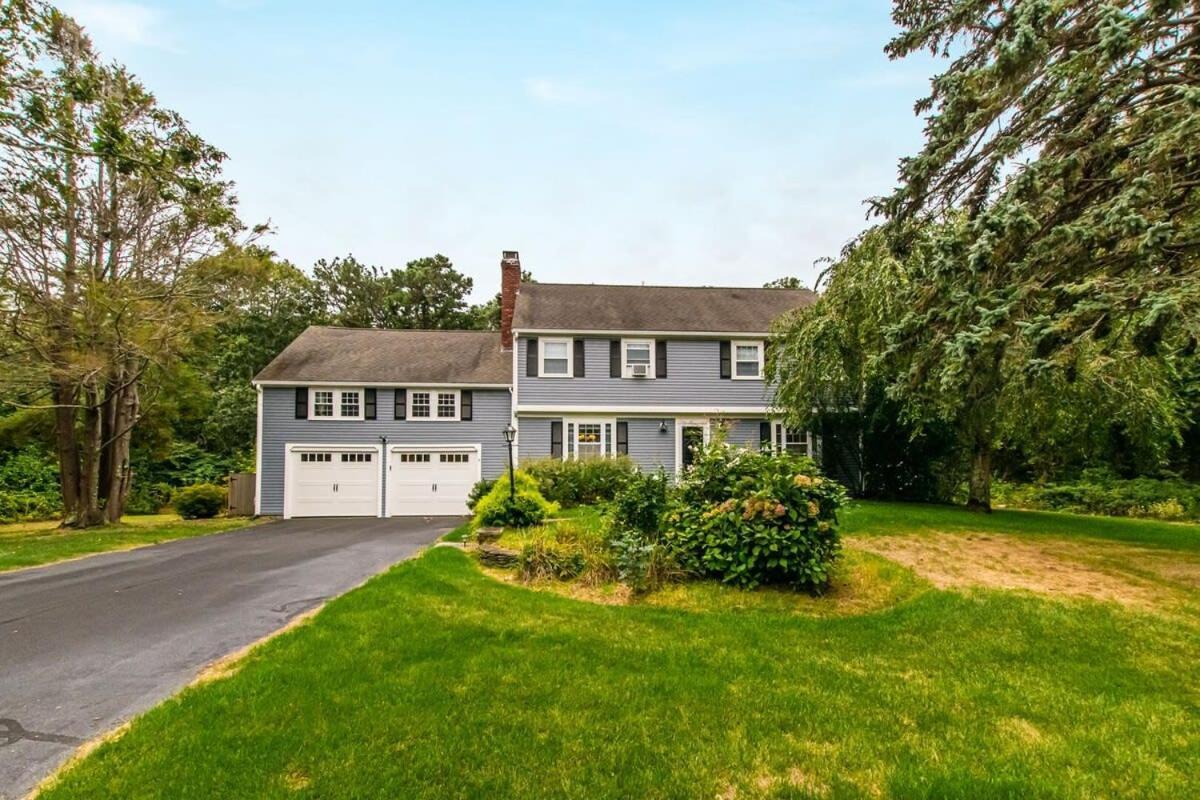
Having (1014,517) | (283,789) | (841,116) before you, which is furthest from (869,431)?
(283,789)

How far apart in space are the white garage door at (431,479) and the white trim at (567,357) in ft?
11.1

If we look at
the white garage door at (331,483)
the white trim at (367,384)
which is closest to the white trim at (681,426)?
the white trim at (367,384)

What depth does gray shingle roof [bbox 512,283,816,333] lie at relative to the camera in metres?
18.9

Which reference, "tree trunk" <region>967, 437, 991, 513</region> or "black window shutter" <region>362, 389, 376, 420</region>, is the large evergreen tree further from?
"black window shutter" <region>362, 389, 376, 420</region>

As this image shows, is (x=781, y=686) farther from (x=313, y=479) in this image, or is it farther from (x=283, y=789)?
(x=313, y=479)

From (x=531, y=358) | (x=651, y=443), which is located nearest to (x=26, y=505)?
(x=531, y=358)

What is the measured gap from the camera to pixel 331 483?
18562mm

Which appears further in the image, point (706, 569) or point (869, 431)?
point (869, 431)

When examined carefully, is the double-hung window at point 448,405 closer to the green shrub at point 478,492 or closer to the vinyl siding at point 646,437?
the vinyl siding at point 646,437

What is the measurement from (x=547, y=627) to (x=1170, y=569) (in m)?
7.89

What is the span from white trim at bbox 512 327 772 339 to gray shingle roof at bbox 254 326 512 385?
2.15 metres

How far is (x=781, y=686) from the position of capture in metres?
4.11

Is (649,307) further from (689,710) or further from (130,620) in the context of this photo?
(689,710)

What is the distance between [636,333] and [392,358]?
8.62 meters
